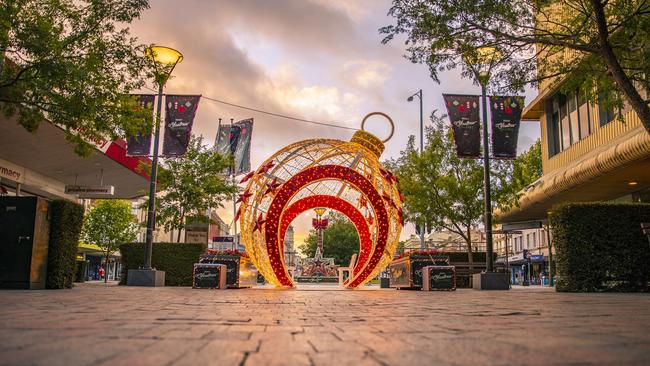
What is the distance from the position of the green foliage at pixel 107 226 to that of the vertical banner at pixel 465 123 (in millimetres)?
33889

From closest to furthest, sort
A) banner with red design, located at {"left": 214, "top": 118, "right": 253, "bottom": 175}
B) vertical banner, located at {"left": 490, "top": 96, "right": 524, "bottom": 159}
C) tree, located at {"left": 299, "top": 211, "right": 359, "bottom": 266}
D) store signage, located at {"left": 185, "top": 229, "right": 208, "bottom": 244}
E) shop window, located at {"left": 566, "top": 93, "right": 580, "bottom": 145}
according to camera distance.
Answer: vertical banner, located at {"left": 490, "top": 96, "right": 524, "bottom": 159}
shop window, located at {"left": 566, "top": 93, "right": 580, "bottom": 145}
store signage, located at {"left": 185, "top": 229, "right": 208, "bottom": 244}
banner with red design, located at {"left": 214, "top": 118, "right": 253, "bottom": 175}
tree, located at {"left": 299, "top": 211, "right": 359, "bottom": 266}

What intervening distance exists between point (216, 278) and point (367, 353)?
16.6 meters

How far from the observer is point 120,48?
524 inches

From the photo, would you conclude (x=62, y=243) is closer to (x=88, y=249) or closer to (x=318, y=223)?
(x=318, y=223)

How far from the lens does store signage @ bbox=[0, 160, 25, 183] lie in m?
25.5

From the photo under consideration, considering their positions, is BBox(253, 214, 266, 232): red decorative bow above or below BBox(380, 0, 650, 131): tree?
below

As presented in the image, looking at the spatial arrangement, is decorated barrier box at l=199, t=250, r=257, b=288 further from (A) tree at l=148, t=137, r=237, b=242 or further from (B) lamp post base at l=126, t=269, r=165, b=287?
(A) tree at l=148, t=137, r=237, b=242

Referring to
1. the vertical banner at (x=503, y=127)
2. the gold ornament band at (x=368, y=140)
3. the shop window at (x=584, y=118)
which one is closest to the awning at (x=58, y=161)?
the gold ornament band at (x=368, y=140)

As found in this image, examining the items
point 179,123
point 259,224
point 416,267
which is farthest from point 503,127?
point 179,123

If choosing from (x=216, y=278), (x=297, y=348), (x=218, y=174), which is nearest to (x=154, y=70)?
(x=216, y=278)

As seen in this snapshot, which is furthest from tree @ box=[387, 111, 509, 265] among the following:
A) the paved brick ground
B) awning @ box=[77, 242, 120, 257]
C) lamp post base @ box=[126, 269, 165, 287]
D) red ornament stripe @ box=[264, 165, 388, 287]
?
awning @ box=[77, 242, 120, 257]

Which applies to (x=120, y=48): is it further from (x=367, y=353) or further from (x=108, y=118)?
(x=367, y=353)

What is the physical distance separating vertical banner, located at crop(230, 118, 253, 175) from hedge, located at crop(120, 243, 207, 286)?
333 inches

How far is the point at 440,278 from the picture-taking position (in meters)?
19.7
